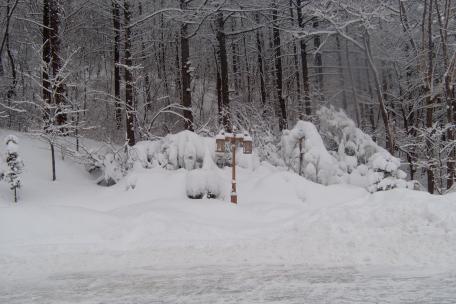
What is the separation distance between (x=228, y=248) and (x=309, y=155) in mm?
7067

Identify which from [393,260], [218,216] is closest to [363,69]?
[218,216]

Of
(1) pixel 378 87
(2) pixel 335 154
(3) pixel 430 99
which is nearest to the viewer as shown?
(1) pixel 378 87

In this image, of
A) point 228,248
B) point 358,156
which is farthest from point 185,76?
point 228,248

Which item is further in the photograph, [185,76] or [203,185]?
[185,76]

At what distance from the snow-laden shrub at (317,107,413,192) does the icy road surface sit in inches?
283

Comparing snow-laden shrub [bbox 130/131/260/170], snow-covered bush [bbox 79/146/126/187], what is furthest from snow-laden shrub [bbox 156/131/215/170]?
snow-covered bush [bbox 79/146/126/187]

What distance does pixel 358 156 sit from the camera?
15117mm

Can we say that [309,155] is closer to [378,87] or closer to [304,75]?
[378,87]

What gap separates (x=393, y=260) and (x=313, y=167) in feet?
24.8

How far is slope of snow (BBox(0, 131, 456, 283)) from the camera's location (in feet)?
25.0

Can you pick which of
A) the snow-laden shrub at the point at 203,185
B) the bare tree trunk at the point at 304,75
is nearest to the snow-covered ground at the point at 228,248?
the snow-laden shrub at the point at 203,185

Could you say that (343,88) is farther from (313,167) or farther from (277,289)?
(277,289)

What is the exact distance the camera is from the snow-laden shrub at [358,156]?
13.4 meters

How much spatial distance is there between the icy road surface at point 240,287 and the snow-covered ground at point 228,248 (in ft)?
0.05
